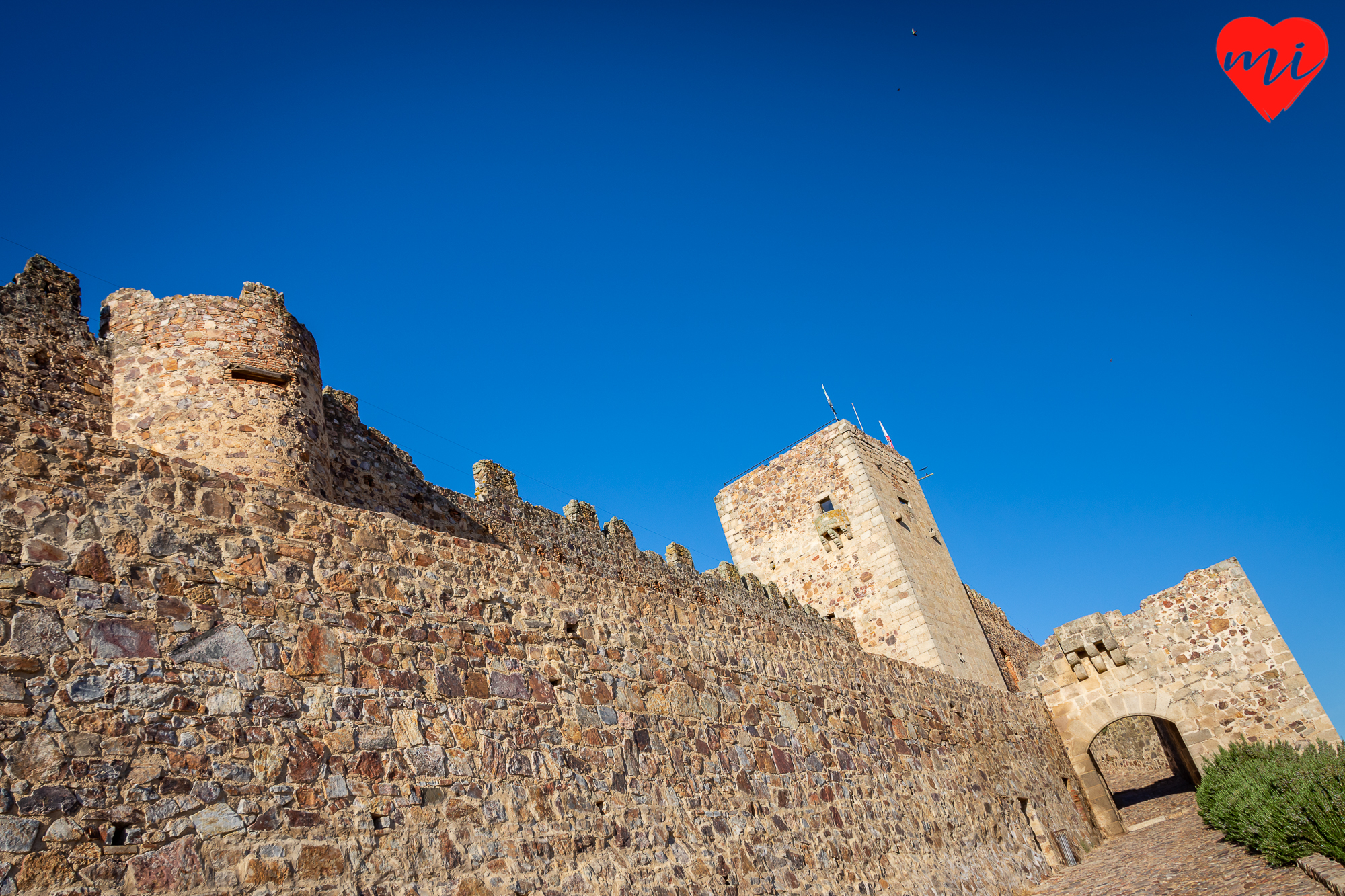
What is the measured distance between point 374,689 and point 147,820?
135cm

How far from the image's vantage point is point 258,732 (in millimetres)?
4164

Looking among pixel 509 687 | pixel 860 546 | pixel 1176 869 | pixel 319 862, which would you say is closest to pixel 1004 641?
pixel 860 546

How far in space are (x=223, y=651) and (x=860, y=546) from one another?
584 inches

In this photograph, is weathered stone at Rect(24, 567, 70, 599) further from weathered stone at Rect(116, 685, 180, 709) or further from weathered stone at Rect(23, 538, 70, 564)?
weathered stone at Rect(116, 685, 180, 709)

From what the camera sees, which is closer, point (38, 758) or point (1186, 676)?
point (38, 758)

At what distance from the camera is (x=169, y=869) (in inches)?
140

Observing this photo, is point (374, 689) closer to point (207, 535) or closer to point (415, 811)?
point (415, 811)

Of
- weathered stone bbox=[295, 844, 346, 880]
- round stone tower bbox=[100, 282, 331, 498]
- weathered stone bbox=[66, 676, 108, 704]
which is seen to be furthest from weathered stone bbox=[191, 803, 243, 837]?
round stone tower bbox=[100, 282, 331, 498]

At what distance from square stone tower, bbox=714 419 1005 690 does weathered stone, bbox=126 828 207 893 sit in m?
14.1

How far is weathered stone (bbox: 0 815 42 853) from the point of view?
319cm

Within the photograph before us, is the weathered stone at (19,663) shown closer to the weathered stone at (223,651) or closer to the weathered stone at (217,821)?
the weathered stone at (223,651)

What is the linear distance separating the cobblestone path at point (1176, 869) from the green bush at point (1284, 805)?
21cm

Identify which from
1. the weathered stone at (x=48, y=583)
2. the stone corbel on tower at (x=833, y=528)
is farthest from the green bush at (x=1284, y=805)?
the weathered stone at (x=48, y=583)

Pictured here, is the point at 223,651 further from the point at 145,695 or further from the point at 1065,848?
the point at 1065,848
